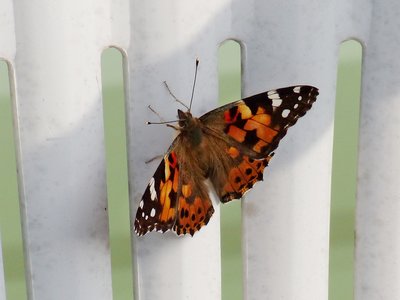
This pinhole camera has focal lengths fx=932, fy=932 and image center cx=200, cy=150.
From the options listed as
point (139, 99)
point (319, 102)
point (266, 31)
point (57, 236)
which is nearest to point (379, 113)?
point (319, 102)

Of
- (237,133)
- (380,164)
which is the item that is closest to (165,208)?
(237,133)

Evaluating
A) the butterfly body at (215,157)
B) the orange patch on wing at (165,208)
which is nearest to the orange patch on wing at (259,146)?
the butterfly body at (215,157)

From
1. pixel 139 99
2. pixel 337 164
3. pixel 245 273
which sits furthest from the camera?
pixel 337 164

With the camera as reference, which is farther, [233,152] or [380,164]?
[380,164]

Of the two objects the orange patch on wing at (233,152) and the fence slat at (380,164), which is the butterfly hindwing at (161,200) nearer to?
the orange patch on wing at (233,152)

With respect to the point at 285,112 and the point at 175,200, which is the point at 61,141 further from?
the point at 285,112

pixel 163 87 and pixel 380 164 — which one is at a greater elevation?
pixel 163 87

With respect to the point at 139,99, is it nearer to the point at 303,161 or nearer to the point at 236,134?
the point at 236,134
